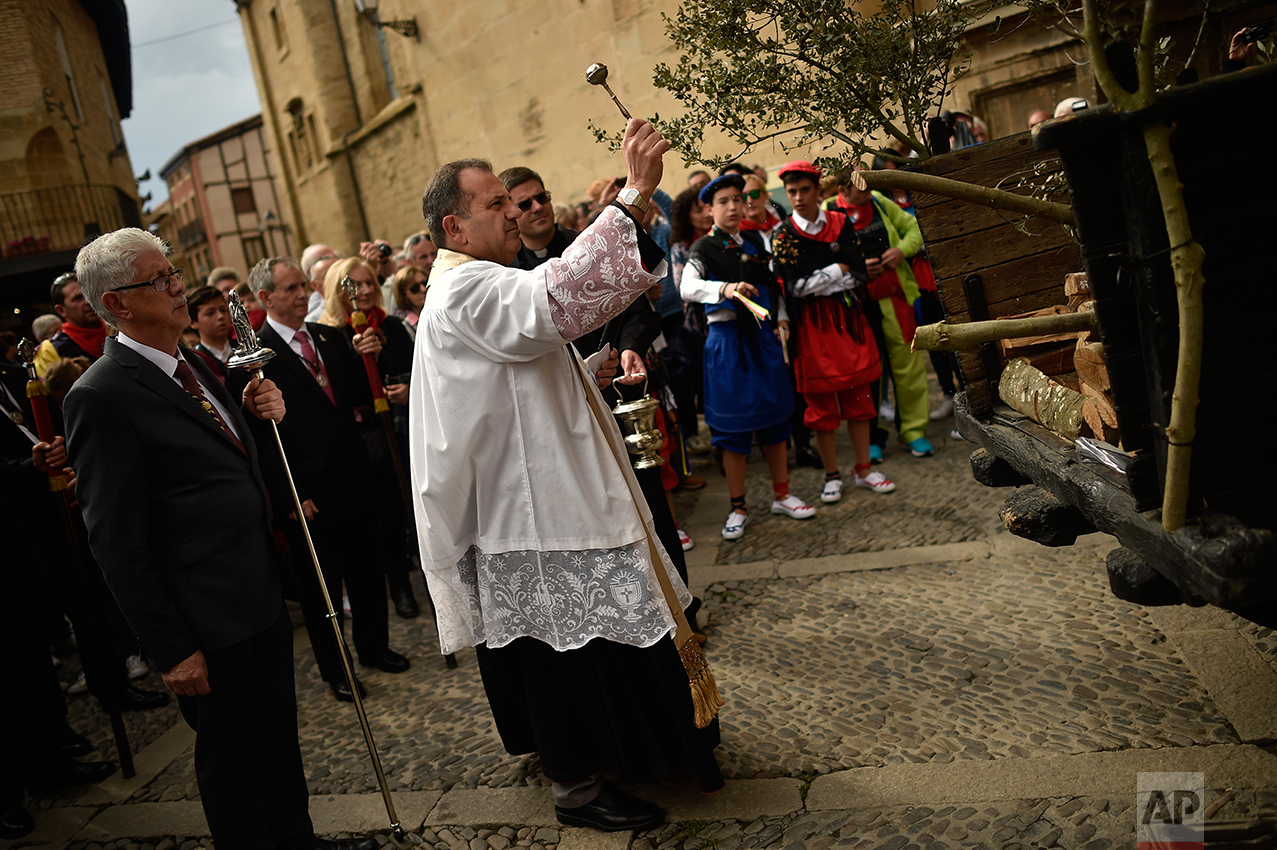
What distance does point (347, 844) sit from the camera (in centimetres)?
297

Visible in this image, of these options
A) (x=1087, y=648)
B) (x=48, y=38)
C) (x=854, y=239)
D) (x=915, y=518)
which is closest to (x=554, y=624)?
(x=1087, y=648)

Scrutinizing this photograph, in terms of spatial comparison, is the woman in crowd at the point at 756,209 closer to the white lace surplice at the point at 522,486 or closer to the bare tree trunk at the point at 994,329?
the white lace surplice at the point at 522,486

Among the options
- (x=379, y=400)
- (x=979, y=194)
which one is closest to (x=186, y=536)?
(x=379, y=400)

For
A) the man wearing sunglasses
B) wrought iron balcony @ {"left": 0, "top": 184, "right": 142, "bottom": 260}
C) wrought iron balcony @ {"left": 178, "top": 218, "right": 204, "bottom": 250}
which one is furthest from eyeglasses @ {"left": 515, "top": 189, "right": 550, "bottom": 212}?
wrought iron balcony @ {"left": 178, "top": 218, "right": 204, "bottom": 250}

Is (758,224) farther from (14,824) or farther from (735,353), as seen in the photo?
(14,824)

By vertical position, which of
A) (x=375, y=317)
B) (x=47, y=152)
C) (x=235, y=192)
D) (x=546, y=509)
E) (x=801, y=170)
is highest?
(x=235, y=192)

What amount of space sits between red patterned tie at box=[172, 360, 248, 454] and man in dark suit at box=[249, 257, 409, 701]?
1426 millimetres

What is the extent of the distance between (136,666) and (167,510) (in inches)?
128

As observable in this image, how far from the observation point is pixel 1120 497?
1860 millimetres

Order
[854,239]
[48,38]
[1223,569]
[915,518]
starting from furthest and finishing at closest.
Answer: [48,38], [854,239], [915,518], [1223,569]

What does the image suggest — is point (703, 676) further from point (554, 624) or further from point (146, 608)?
point (146, 608)

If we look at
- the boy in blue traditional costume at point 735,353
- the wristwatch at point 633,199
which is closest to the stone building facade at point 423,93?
the boy in blue traditional costume at point 735,353

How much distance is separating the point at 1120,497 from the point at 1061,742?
A: 47.9 inches

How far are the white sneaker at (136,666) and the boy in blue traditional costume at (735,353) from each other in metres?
3.57
